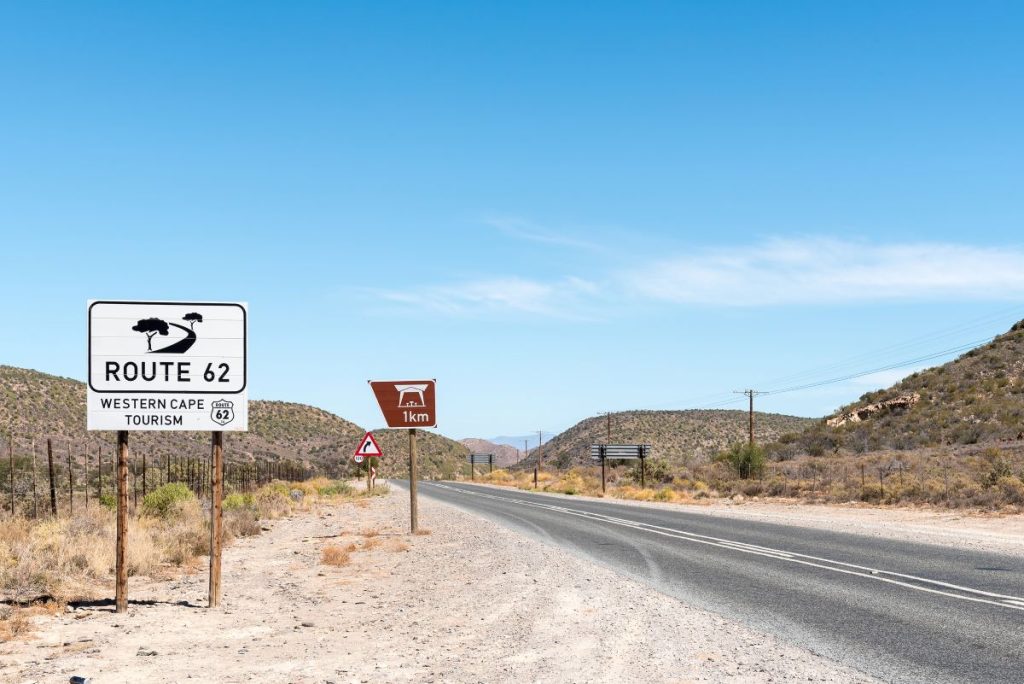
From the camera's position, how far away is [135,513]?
893 inches

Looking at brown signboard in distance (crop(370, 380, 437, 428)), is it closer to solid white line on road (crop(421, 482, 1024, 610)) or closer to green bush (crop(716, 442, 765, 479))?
solid white line on road (crop(421, 482, 1024, 610))

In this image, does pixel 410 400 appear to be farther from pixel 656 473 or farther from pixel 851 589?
pixel 656 473

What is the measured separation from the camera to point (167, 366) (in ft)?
34.4

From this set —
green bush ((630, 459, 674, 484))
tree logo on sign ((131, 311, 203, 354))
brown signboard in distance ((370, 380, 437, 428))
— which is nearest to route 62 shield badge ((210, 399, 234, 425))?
tree logo on sign ((131, 311, 203, 354))

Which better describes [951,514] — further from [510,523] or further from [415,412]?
[415,412]

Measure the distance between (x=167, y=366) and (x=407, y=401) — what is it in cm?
984

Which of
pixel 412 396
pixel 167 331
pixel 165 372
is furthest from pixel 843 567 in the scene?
pixel 167 331

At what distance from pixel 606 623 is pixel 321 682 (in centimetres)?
344

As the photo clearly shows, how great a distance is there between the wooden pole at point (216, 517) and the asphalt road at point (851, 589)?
18.7 ft

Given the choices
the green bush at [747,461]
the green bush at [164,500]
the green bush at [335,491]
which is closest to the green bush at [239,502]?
the green bush at [164,500]

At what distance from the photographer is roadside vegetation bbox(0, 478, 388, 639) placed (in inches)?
446

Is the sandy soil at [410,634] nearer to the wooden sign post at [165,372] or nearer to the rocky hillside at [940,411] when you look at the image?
the wooden sign post at [165,372]

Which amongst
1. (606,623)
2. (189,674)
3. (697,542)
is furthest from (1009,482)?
(189,674)

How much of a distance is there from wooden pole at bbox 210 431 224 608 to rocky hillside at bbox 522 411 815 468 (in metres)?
105
